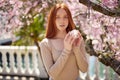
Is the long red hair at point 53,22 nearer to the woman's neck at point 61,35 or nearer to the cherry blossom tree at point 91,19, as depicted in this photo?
the woman's neck at point 61,35

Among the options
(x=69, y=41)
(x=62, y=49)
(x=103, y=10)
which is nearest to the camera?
(x=69, y=41)

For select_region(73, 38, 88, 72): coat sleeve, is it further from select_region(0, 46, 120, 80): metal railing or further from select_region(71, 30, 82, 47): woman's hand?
select_region(0, 46, 120, 80): metal railing

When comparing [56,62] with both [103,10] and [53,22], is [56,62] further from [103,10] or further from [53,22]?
[103,10]

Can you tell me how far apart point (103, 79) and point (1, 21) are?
7.03 ft

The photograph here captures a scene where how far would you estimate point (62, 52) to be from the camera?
2.54 metres

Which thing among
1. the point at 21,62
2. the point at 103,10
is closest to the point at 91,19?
the point at 103,10

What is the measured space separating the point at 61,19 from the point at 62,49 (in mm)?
214

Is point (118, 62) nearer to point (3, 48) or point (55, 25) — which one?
point (55, 25)

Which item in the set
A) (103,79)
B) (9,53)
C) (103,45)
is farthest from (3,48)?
(103,45)

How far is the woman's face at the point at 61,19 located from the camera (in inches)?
103

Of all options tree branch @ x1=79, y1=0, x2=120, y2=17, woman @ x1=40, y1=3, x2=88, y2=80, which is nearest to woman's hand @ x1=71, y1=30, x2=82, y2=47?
woman @ x1=40, y1=3, x2=88, y2=80

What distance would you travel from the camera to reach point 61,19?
2.62 meters

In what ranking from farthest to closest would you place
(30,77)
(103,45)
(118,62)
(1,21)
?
(30,77) → (1,21) → (103,45) → (118,62)

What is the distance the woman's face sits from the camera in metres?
2.62
